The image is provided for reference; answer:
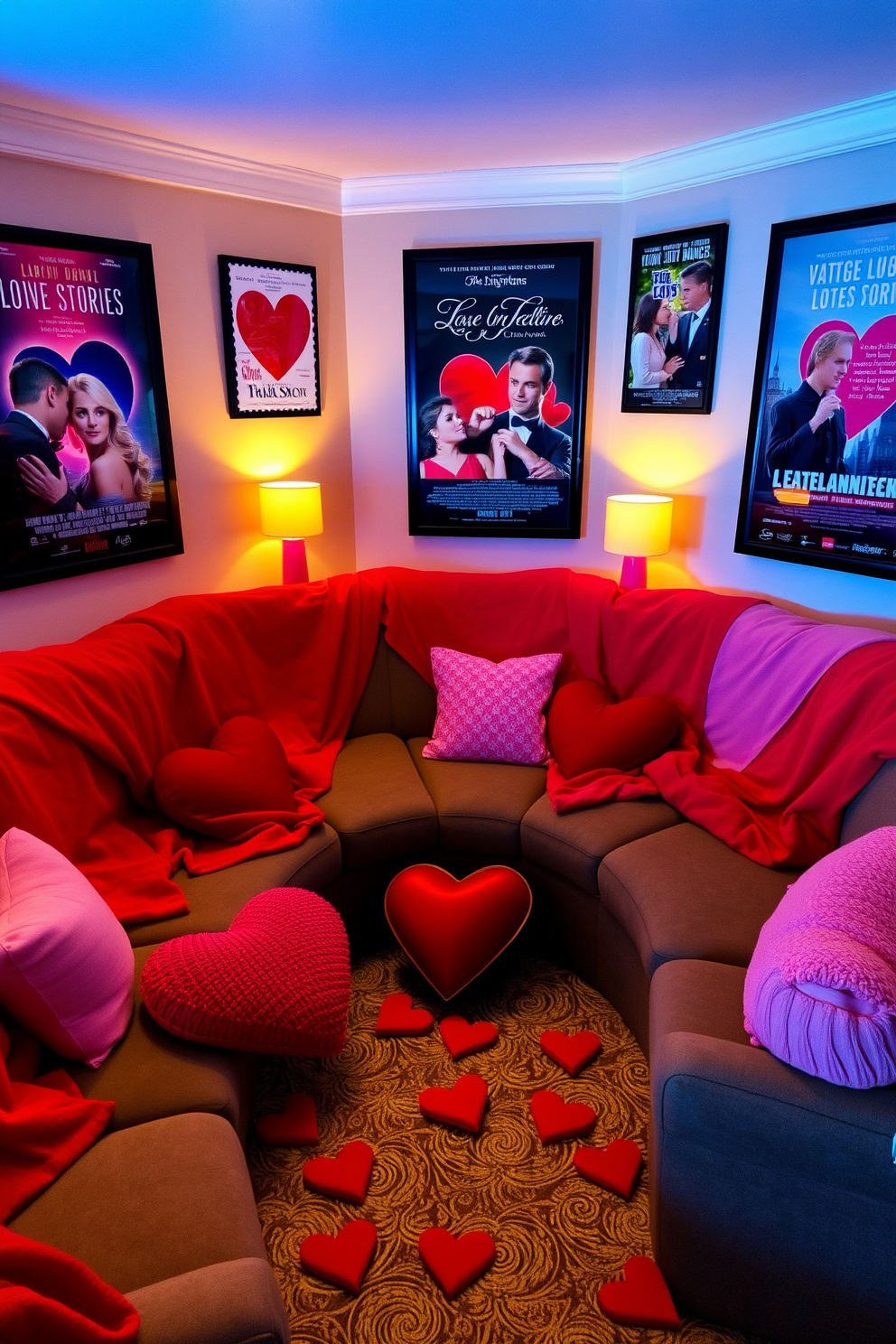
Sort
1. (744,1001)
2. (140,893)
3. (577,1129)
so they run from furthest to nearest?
(140,893) → (577,1129) → (744,1001)

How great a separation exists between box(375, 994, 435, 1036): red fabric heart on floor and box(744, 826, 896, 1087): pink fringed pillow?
1.02 metres

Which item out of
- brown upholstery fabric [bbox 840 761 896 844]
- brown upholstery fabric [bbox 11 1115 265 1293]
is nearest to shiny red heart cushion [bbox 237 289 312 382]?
brown upholstery fabric [bbox 840 761 896 844]

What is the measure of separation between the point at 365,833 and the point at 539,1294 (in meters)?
1.25

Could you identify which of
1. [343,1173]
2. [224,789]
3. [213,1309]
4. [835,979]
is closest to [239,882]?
[224,789]

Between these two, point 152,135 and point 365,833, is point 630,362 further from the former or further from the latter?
point 365,833

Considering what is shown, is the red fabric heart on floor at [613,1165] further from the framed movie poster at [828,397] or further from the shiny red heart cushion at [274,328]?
the shiny red heart cushion at [274,328]

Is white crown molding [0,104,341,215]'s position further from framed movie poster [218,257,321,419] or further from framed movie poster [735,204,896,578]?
framed movie poster [735,204,896,578]

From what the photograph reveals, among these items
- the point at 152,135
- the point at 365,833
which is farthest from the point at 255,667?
the point at 152,135

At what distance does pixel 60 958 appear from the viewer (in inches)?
63.7

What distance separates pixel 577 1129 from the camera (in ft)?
6.75

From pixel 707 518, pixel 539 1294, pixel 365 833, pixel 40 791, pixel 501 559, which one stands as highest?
pixel 707 518

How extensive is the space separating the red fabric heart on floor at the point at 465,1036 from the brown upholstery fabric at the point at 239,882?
54cm

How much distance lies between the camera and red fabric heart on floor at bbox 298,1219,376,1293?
5.68 feet

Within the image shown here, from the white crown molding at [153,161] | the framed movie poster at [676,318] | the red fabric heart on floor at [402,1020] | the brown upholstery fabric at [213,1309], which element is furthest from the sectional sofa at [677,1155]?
the white crown molding at [153,161]
